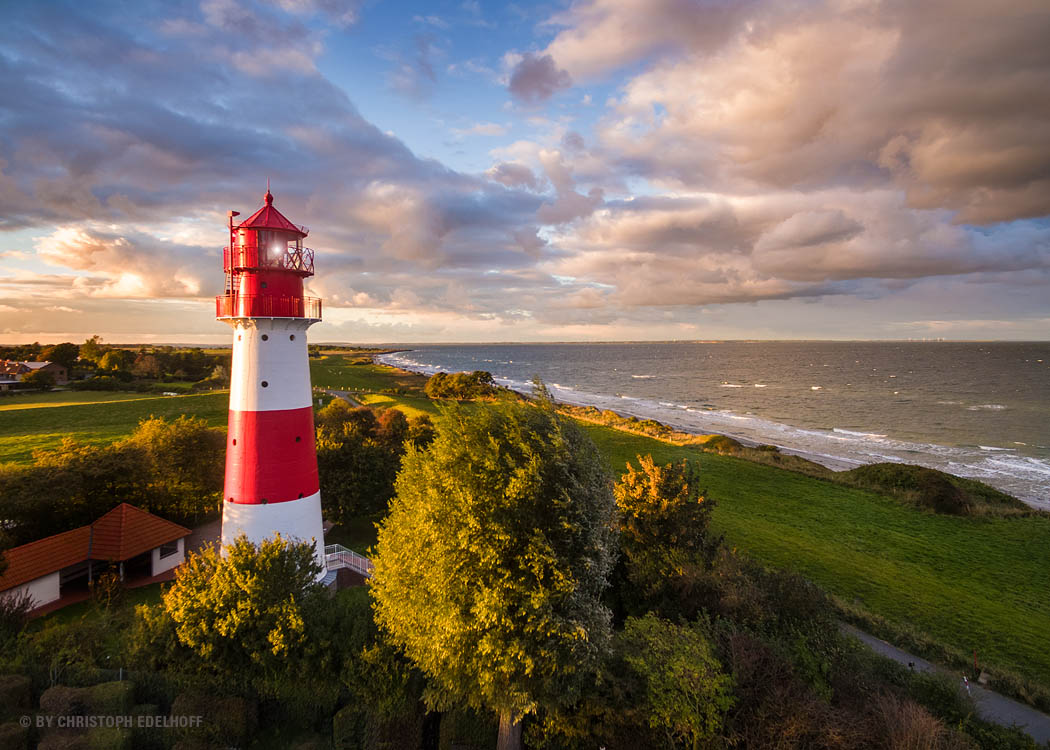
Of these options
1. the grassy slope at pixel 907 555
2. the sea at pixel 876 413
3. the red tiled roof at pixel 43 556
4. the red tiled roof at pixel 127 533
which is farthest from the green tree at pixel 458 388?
the red tiled roof at pixel 43 556

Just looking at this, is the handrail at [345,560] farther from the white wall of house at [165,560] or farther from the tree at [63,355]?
the tree at [63,355]

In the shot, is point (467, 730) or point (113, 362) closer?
point (467, 730)

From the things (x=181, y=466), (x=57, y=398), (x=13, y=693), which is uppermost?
(x=57, y=398)

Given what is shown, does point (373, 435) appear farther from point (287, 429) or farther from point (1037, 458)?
point (1037, 458)

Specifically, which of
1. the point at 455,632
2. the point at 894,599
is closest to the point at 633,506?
the point at 455,632

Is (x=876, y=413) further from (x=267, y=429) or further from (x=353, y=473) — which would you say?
(x=267, y=429)

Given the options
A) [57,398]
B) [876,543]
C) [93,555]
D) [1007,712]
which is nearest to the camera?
[1007,712]

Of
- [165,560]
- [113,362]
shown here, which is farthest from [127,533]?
[113,362]

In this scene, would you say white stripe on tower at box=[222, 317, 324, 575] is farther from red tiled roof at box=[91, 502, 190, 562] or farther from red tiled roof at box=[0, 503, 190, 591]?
red tiled roof at box=[0, 503, 190, 591]
